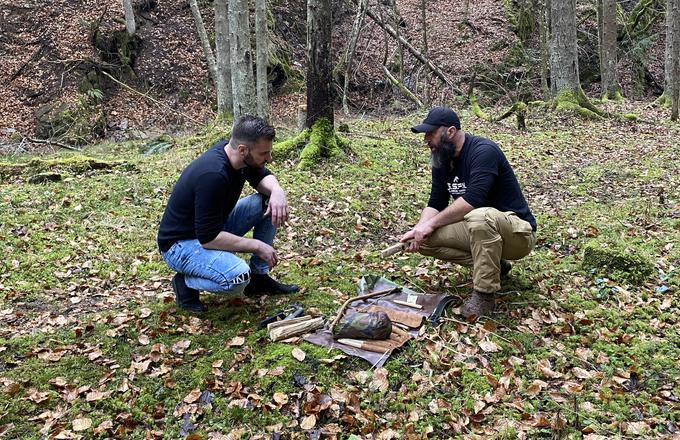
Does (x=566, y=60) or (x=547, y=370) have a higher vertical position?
(x=566, y=60)

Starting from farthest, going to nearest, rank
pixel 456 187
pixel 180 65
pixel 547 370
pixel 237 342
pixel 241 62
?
pixel 180 65
pixel 241 62
pixel 456 187
pixel 237 342
pixel 547 370

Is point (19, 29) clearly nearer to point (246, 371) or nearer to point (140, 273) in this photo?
point (140, 273)

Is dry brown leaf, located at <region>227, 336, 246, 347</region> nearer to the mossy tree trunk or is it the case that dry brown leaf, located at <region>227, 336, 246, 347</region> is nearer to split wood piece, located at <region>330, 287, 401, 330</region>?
split wood piece, located at <region>330, 287, 401, 330</region>

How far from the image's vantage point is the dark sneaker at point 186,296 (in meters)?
4.40

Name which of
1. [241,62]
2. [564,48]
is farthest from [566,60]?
[241,62]

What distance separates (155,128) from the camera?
1602 centimetres

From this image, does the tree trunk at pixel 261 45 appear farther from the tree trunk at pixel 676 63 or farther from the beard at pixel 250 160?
the tree trunk at pixel 676 63

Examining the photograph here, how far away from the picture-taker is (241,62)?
11602mm

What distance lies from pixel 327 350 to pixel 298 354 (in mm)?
216

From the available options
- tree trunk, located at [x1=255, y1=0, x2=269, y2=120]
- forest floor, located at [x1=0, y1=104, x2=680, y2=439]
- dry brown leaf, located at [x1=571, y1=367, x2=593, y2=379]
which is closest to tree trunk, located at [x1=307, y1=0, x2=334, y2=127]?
forest floor, located at [x1=0, y1=104, x2=680, y2=439]

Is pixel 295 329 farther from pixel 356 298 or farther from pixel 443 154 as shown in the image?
pixel 443 154

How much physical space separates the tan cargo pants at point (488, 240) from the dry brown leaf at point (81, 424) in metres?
2.87

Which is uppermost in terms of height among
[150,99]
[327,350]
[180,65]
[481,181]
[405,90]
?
[180,65]

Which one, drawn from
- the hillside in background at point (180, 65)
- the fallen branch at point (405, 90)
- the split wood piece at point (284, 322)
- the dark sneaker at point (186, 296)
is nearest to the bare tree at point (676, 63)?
the hillside in background at point (180, 65)
